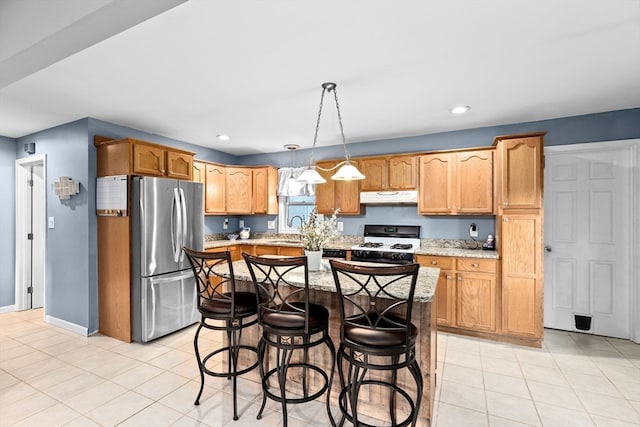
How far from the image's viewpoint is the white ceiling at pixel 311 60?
1.66 meters

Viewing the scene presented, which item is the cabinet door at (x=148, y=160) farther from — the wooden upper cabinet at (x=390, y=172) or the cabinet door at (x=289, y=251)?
the wooden upper cabinet at (x=390, y=172)

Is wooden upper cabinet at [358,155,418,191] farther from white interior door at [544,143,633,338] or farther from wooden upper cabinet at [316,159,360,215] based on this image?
white interior door at [544,143,633,338]

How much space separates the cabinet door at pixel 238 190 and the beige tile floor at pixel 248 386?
228 cm

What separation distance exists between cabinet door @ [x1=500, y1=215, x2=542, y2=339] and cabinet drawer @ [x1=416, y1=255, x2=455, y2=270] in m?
0.54

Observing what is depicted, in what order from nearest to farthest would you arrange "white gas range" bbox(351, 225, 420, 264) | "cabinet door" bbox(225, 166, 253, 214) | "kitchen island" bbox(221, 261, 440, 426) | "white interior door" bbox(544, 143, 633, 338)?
"kitchen island" bbox(221, 261, 440, 426), "white interior door" bbox(544, 143, 633, 338), "white gas range" bbox(351, 225, 420, 264), "cabinet door" bbox(225, 166, 253, 214)

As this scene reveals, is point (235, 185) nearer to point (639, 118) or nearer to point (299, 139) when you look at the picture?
point (299, 139)

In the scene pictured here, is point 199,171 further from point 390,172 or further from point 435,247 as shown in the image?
point 435,247

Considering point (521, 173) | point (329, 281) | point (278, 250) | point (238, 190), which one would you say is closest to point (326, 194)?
point (278, 250)

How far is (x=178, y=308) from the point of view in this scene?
364 cm

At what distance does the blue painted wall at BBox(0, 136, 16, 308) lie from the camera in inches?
169

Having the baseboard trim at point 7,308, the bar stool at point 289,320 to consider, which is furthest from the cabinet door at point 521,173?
the baseboard trim at point 7,308

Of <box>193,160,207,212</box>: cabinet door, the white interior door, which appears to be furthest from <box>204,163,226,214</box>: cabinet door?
the white interior door

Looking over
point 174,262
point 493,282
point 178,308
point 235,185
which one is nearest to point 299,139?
point 235,185

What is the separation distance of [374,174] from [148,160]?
2.86 meters
